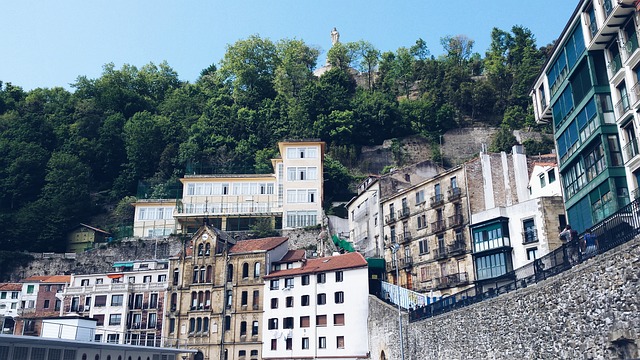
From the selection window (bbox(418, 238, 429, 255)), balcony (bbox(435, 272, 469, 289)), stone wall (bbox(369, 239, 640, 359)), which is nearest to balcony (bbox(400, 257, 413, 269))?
window (bbox(418, 238, 429, 255))

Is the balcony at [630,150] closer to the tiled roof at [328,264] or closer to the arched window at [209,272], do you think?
the tiled roof at [328,264]

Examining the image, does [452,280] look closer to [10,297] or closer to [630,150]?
[630,150]

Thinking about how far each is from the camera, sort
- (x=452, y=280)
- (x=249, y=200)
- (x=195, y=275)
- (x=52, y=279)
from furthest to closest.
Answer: (x=249, y=200)
(x=52, y=279)
(x=195, y=275)
(x=452, y=280)

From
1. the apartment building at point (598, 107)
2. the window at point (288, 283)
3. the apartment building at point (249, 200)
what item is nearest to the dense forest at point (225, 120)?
the apartment building at point (249, 200)

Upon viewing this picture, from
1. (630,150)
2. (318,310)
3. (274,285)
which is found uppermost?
(630,150)

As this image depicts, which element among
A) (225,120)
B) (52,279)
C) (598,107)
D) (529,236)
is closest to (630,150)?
(598,107)

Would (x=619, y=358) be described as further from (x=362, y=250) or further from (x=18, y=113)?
(x=18, y=113)

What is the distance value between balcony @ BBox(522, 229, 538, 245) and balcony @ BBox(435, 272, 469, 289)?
5.63m

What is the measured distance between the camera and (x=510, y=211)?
4244 cm

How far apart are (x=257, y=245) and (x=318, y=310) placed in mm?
10666

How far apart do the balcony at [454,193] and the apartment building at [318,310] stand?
9.19m

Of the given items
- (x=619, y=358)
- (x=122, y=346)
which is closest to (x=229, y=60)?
(x=122, y=346)

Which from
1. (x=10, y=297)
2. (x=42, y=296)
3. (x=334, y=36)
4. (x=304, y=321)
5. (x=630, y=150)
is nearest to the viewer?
(x=630, y=150)

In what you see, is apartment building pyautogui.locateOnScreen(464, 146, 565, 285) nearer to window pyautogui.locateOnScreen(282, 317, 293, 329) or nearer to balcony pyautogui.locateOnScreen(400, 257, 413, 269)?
balcony pyautogui.locateOnScreen(400, 257, 413, 269)
